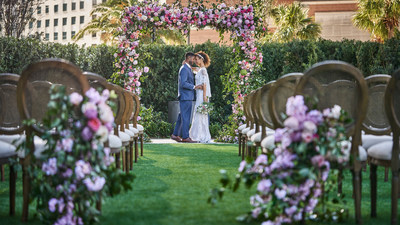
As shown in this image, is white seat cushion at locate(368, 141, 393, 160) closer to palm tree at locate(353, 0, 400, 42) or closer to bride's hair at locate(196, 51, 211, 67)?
bride's hair at locate(196, 51, 211, 67)

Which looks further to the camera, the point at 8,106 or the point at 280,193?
the point at 8,106

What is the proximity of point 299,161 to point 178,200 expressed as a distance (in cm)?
157

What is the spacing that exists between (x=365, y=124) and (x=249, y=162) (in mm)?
2513

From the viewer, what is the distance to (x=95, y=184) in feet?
10.2

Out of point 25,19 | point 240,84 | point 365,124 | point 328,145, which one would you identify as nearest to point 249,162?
point 328,145

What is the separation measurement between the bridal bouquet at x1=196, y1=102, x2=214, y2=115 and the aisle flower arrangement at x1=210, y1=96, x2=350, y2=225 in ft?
27.2

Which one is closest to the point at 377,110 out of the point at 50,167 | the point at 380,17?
the point at 50,167

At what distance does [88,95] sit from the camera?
313cm

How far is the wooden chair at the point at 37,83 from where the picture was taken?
3.47 m

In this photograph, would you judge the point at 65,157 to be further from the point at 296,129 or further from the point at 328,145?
the point at 328,145

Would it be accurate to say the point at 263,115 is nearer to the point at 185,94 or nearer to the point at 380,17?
the point at 185,94

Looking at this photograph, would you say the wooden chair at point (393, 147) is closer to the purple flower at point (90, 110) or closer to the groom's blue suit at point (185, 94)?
the purple flower at point (90, 110)

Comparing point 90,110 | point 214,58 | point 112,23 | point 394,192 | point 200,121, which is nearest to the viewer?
point 90,110

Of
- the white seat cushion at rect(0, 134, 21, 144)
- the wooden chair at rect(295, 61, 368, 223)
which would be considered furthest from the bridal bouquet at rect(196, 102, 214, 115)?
the wooden chair at rect(295, 61, 368, 223)
